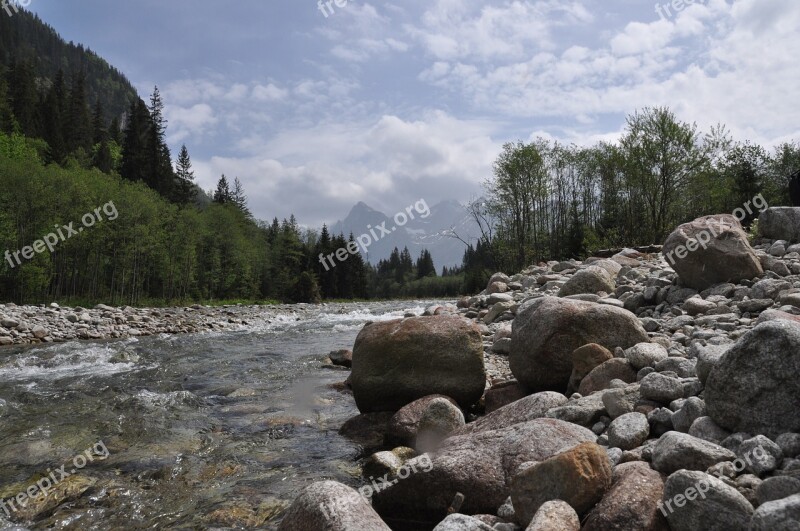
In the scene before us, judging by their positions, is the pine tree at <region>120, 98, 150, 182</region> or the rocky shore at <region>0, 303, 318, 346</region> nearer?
the rocky shore at <region>0, 303, 318, 346</region>

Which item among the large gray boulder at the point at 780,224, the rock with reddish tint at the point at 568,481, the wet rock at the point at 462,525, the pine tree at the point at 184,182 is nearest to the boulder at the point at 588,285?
the large gray boulder at the point at 780,224

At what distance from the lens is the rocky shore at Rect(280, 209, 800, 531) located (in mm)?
3246

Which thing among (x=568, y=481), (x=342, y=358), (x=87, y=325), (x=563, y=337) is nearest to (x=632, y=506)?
(x=568, y=481)

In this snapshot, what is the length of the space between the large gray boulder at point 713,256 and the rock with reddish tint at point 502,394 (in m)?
5.88

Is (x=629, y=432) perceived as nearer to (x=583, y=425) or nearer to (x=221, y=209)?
(x=583, y=425)

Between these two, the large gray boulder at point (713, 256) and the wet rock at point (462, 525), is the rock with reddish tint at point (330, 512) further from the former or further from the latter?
Answer: the large gray boulder at point (713, 256)

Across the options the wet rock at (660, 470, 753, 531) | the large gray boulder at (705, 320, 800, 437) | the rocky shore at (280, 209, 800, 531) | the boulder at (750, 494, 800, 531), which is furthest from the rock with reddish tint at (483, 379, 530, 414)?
the boulder at (750, 494, 800, 531)

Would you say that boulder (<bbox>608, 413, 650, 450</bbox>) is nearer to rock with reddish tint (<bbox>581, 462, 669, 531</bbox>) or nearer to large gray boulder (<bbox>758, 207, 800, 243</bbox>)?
rock with reddish tint (<bbox>581, 462, 669, 531</bbox>)

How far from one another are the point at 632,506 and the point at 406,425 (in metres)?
3.60

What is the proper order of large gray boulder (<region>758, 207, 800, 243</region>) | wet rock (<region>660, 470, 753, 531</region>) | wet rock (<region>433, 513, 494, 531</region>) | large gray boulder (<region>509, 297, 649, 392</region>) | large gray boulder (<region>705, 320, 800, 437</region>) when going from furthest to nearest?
large gray boulder (<region>758, 207, 800, 243</region>), large gray boulder (<region>509, 297, 649, 392</region>), large gray boulder (<region>705, 320, 800, 437</region>), wet rock (<region>433, 513, 494, 531</region>), wet rock (<region>660, 470, 753, 531</region>)

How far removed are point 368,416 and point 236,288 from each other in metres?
64.1

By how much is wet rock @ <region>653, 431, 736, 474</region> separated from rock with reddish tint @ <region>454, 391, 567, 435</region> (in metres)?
2.00

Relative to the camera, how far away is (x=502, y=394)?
7.60m

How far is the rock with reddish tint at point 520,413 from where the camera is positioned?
18.5ft
